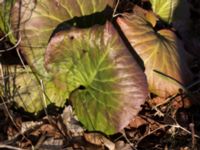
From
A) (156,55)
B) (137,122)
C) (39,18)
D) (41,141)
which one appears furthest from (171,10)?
(41,141)

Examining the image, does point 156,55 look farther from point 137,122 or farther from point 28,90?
point 28,90

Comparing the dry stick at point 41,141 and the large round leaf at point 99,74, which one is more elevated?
the large round leaf at point 99,74

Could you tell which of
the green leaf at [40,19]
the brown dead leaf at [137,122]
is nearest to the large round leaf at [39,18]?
the green leaf at [40,19]

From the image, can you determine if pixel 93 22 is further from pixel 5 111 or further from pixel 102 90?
pixel 5 111

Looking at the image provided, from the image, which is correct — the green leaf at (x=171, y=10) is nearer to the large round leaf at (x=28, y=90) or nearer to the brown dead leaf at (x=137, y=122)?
the brown dead leaf at (x=137, y=122)

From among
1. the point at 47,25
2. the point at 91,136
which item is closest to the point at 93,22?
the point at 47,25

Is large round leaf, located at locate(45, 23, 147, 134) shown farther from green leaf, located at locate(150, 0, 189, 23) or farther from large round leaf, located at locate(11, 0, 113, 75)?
green leaf, located at locate(150, 0, 189, 23)

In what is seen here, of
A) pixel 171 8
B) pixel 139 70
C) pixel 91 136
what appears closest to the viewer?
pixel 139 70
